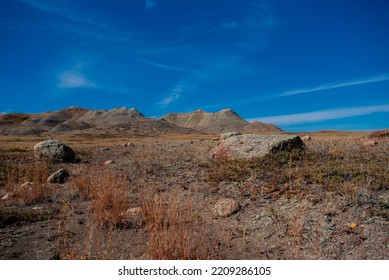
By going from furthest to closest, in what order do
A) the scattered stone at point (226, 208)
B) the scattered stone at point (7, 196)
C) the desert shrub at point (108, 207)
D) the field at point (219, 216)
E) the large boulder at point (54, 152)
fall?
the large boulder at point (54, 152)
the scattered stone at point (7, 196)
the scattered stone at point (226, 208)
the desert shrub at point (108, 207)
the field at point (219, 216)

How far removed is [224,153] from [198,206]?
19.0 feet

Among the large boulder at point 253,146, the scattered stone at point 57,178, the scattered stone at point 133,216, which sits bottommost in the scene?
the scattered stone at point 133,216

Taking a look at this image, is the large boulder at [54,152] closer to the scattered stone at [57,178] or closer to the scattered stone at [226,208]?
the scattered stone at [57,178]

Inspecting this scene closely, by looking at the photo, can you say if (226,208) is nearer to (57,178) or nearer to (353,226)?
(353,226)

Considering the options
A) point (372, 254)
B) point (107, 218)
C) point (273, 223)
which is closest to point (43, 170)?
point (107, 218)

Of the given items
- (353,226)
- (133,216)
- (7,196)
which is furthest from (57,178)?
(353,226)

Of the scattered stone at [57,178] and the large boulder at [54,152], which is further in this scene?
the large boulder at [54,152]

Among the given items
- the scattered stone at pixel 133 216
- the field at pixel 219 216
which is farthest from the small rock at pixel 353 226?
the scattered stone at pixel 133 216

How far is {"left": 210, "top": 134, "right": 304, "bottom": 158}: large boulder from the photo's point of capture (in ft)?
41.0

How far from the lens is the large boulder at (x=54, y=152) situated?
1806cm

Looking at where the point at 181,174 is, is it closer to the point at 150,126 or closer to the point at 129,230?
the point at 129,230

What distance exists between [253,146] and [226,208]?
237 inches

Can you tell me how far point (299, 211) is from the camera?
660cm

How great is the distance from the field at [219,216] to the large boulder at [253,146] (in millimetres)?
1127
